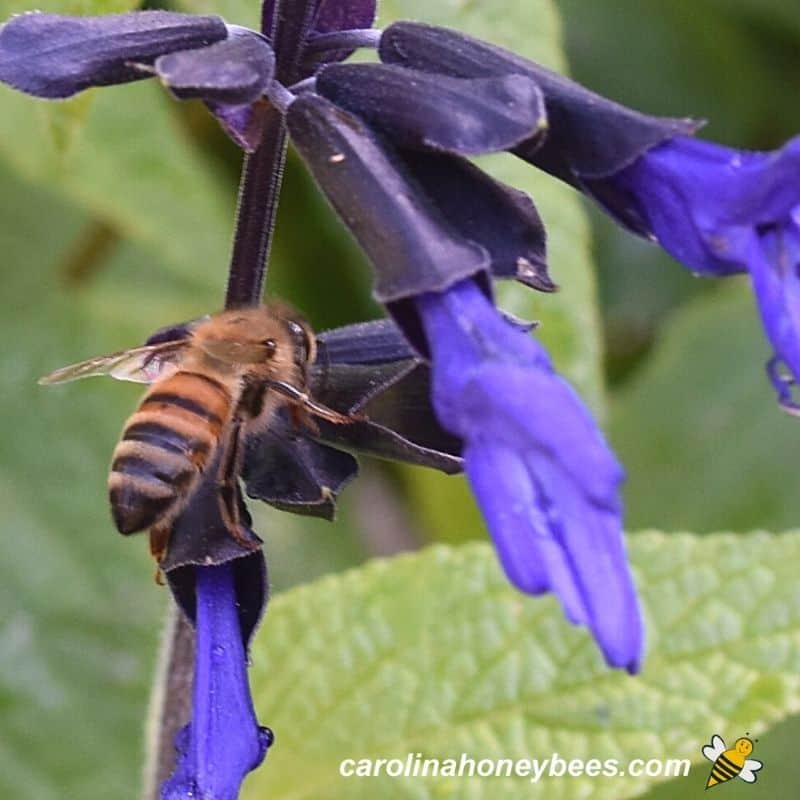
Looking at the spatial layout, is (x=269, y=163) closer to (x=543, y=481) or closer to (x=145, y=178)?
(x=543, y=481)

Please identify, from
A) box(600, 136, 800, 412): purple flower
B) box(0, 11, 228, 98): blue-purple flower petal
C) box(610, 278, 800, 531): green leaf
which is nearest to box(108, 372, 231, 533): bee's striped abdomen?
box(0, 11, 228, 98): blue-purple flower petal

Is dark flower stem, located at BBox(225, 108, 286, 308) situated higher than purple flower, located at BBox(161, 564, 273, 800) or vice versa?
dark flower stem, located at BBox(225, 108, 286, 308)

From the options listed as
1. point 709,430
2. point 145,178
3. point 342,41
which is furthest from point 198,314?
point 342,41

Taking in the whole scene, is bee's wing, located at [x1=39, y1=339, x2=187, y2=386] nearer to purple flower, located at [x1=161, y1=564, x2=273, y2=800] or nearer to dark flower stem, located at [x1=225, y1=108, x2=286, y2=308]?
dark flower stem, located at [x1=225, y1=108, x2=286, y2=308]

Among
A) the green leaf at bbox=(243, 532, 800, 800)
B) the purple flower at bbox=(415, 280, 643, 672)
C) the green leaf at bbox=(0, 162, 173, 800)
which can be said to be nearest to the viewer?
the purple flower at bbox=(415, 280, 643, 672)

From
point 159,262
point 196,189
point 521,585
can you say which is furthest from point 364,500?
point 521,585

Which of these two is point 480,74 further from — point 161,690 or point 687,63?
point 687,63
